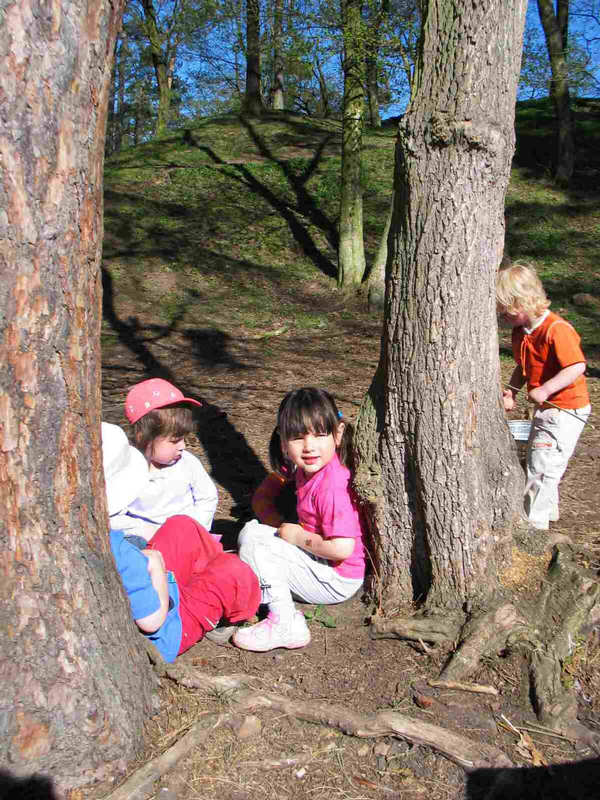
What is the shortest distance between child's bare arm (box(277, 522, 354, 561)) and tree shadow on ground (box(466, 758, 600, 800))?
1104 mm

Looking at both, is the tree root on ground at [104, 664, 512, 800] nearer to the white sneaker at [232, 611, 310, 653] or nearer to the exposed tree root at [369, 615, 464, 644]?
the white sneaker at [232, 611, 310, 653]

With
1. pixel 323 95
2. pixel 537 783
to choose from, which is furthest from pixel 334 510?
pixel 323 95

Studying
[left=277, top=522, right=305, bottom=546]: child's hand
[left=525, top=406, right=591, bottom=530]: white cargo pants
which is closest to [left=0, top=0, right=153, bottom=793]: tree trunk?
[left=277, top=522, right=305, bottom=546]: child's hand

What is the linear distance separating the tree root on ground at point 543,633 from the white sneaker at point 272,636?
34cm

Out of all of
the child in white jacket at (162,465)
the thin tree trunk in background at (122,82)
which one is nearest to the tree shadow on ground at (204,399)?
the child in white jacket at (162,465)

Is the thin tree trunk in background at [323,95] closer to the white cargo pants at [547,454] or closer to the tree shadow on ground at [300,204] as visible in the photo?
the tree shadow on ground at [300,204]

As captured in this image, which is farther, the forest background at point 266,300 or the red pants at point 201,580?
the red pants at point 201,580

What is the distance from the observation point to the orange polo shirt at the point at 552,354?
3803 millimetres

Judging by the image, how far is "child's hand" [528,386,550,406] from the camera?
378 centimetres

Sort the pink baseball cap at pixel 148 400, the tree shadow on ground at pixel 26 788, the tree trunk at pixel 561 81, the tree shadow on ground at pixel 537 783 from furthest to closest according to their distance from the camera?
the tree trunk at pixel 561 81
the pink baseball cap at pixel 148 400
the tree shadow on ground at pixel 537 783
the tree shadow on ground at pixel 26 788

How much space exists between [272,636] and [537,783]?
4.03 ft

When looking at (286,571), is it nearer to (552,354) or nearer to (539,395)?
(539,395)

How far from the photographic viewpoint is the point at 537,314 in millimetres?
3873

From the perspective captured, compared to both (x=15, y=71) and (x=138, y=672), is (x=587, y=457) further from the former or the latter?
(x=15, y=71)
